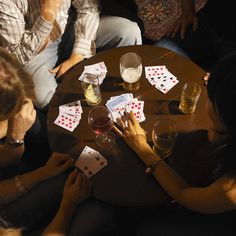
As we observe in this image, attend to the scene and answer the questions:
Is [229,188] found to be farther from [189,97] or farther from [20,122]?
[20,122]

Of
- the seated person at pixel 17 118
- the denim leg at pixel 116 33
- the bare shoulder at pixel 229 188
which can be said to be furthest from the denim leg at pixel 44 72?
the bare shoulder at pixel 229 188

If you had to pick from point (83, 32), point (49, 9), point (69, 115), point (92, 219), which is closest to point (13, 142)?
point (69, 115)

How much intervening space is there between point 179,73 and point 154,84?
0.56 ft

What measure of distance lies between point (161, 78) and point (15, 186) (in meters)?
1.04

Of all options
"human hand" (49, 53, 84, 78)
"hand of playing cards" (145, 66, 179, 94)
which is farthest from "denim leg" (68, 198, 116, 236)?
"human hand" (49, 53, 84, 78)

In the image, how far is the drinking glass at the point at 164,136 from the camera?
168 cm

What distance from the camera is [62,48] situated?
2574 millimetres

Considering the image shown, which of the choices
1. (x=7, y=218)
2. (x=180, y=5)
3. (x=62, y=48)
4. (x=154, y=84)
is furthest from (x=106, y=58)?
(x=7, y=218)

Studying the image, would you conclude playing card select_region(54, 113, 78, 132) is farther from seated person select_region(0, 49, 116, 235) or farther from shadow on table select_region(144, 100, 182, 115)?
shadow on table select_region(144, 100, 182, 115)

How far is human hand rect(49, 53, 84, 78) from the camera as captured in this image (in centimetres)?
237

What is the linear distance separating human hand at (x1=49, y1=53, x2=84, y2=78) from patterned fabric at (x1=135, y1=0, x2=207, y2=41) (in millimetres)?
632

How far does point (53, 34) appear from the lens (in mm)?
2418

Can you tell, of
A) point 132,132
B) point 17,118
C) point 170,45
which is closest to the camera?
point 132,132

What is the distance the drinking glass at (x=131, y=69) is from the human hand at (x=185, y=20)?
81cm
